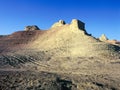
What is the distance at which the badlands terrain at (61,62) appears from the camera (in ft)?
82.2

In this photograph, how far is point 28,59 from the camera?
41688mm

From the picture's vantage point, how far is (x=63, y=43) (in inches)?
2088

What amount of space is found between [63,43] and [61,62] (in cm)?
1349

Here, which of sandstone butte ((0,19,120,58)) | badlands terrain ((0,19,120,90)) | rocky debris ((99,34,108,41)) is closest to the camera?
badlands terrain ((0,19,120,90))

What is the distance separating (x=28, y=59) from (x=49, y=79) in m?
16.3

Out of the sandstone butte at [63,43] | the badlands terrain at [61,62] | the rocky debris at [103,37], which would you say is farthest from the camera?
the rocky debris at [103,37]

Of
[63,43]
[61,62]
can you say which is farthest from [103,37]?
[61,62]

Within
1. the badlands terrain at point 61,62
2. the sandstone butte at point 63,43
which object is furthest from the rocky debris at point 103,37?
the badlands terrain at point 61,62

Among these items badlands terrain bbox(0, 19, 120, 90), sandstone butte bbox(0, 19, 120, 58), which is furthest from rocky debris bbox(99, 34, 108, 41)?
badlands terrain bbox(0, 19, 120, 90)

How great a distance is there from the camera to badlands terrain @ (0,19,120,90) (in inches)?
987

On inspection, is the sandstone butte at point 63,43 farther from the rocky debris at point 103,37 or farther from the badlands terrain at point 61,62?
the rocky debris at point 103,37

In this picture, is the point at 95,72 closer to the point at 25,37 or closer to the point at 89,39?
the point at 89,39

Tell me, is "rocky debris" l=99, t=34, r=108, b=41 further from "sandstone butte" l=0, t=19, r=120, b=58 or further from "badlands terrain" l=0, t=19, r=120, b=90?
"badlands terrain" l=0, t=19, r=120, b=90

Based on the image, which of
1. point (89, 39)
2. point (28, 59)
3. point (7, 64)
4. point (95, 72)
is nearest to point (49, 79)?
point (95, 72)
